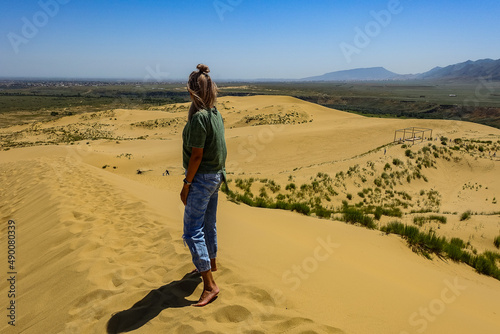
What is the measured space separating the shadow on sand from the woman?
327 mm

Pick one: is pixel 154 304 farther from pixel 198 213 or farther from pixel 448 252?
pixel 448 252

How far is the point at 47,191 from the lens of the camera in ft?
23.4

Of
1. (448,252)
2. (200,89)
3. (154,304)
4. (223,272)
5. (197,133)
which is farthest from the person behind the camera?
(448,252)

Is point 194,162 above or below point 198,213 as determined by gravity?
above

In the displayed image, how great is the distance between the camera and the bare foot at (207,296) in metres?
2.85

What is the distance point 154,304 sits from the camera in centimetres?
299

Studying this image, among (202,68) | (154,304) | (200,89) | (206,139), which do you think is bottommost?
(154,304)

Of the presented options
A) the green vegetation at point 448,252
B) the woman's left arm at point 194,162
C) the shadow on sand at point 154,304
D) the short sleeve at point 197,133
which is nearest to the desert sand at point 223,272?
the shadow on sand at point 154,304

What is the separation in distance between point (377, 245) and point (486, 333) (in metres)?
2.89

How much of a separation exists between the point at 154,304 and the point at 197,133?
1.80 metres

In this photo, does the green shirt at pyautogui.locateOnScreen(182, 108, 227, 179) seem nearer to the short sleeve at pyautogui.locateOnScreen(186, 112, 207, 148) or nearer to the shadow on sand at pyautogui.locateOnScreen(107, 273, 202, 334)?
the short sleeve at pyautogui.locateOnScreen(186, 112, 207, 148)

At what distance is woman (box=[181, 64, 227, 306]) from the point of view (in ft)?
9.12

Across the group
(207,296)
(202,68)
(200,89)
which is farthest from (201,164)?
(207,296)

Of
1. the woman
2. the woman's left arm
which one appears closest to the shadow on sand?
the woman
